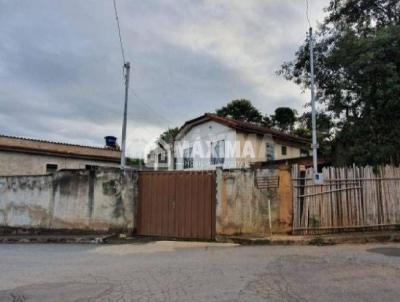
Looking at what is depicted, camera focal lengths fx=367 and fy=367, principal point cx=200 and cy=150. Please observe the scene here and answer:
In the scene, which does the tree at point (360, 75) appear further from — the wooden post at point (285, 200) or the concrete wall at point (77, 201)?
the concrete wall at point (77, 201)

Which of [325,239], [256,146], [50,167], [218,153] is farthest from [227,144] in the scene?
[325,239]

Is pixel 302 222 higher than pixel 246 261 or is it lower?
higher

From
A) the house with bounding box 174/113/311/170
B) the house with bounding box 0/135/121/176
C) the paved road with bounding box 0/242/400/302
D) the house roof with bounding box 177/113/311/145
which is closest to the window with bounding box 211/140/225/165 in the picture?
the house with bounding box 174/113/311/170

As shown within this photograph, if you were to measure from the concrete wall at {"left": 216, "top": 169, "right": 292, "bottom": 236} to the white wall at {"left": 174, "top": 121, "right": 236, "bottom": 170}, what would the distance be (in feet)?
31.3

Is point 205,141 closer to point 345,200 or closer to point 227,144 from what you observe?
point 227,144

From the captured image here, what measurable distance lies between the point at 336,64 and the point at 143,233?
9.81m

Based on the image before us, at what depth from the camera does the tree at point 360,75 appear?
13172mm

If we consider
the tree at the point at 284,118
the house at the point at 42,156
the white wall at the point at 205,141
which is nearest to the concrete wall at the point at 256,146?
the white wall at the point at 205,141

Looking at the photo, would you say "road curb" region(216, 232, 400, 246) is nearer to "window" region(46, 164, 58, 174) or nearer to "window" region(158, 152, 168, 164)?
"window" region(46, 164, 58, 174)

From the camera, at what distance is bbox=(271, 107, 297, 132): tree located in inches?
1618

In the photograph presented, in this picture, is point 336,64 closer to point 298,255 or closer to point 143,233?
point 298,255

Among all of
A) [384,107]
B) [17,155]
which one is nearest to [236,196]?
[384,107]

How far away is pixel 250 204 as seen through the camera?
12023 mm

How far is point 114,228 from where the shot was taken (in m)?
13.0
